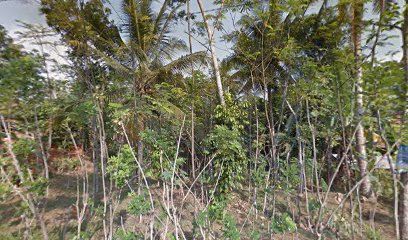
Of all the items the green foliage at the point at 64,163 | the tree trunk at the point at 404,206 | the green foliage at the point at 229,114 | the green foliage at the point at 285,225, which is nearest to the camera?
the tree trunk at the point at 404,206

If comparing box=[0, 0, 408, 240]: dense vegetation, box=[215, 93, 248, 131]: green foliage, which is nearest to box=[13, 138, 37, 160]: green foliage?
box=[0, 0, 408, 240]: dense vegetation

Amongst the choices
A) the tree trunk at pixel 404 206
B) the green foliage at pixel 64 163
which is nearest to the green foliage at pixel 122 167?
the green foliage at pixel 64 163

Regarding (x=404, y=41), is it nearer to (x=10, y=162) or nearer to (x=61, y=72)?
(x=61, y=72)

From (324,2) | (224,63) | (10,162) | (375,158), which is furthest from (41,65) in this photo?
(224,63)

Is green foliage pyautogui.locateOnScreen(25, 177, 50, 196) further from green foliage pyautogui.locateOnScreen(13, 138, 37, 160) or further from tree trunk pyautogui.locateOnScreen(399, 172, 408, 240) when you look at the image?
tree trunk pyautogui.locateOnScreen(399, 172, 408, 240)

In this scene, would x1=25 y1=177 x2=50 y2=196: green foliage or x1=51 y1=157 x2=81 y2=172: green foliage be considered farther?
x1=51 y1=157 x2=81 y2=172: green foliage

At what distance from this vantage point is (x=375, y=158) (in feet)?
8.66

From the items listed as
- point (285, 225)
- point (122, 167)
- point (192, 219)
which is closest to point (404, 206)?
point (285, 225)

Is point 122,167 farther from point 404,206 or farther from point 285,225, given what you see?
point 404,206

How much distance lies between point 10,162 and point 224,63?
6905 millimetres

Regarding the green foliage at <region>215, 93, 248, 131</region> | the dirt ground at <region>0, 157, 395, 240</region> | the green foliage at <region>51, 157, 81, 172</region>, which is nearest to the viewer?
the green foliage at <region>51, 157, 81, 172</region>

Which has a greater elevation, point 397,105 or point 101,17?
point 101,17

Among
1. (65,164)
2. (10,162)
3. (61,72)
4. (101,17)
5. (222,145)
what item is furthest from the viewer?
(101,17)

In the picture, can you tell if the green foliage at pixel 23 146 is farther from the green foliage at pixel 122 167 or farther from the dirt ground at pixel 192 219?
the green foliage at pixel 122 167
